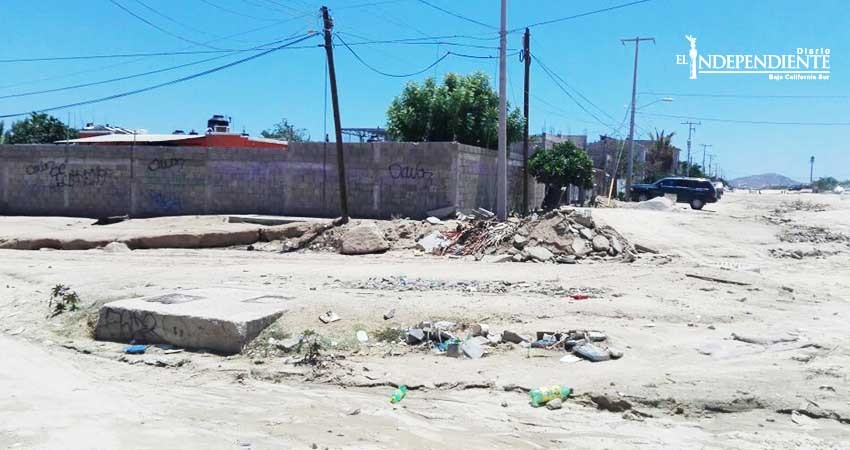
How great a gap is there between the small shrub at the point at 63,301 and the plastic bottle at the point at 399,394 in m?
5.33

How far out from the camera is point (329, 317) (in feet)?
25.9

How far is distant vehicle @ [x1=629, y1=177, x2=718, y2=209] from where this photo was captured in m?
35.1

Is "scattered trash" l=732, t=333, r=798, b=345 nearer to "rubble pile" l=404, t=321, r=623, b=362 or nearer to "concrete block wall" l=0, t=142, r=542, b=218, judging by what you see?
"rubble pile" l=404, t=321, r=623, b=362

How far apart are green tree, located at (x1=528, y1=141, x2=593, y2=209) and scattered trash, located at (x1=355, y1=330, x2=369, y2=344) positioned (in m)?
21.0

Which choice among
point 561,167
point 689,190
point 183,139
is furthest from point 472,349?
point 689,190

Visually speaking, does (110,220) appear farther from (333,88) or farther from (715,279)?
(715,279)

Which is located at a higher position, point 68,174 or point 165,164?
point 165,164

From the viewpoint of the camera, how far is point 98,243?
17.2 meters

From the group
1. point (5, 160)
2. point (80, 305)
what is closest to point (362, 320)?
point (80, 305)

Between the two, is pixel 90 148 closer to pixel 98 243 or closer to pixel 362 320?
pixel 98 243

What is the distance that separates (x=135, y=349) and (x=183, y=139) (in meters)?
25.3

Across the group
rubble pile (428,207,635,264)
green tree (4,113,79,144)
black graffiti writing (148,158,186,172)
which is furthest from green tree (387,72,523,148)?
green tree (4,113,79,144)

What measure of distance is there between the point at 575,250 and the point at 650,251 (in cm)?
214

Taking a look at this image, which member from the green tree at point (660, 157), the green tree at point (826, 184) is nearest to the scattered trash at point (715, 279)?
the green tree at point (660, 157)
